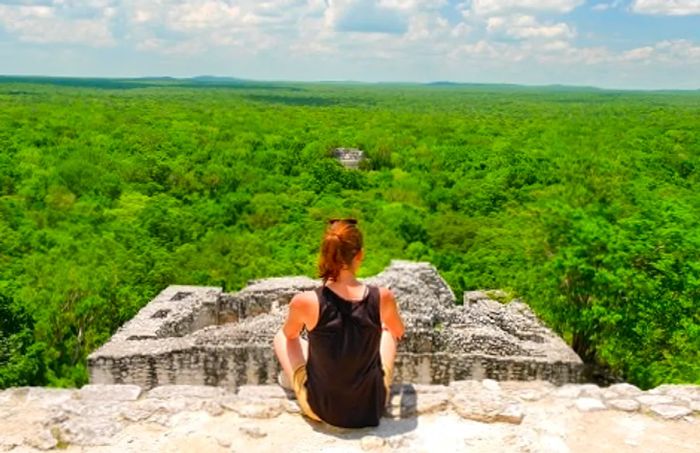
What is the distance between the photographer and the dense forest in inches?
468

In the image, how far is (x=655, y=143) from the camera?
1825 inches

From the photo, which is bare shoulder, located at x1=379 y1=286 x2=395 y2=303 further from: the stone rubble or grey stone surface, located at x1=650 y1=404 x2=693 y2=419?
grey stone surface, located at x1=650 y1=404 x2=693 y2=419

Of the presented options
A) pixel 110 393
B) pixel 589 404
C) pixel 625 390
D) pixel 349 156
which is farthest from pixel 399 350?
pixel 349 156

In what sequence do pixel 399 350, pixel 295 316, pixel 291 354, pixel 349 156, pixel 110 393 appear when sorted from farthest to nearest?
pixel 349 156
pixel 399 350
pixel 110 393
pixel 291 354
pixel 295 316

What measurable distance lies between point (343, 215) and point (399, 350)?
16996mm

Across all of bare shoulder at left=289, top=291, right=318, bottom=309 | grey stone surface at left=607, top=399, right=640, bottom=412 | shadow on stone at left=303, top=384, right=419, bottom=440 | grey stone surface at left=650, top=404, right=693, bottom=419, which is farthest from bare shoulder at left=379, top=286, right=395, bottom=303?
grey stone surface at left=650, top=404, right=693, bottom=419

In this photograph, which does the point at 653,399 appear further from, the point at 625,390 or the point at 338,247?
the point at 338,247

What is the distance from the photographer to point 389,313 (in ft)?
15.1

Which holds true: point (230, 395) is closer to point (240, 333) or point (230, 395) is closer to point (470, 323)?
point (240, 333)

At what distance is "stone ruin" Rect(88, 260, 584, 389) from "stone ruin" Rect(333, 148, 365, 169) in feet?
102

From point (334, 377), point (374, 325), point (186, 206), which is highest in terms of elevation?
point (374, 325)

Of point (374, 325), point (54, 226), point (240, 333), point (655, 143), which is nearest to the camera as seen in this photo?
point (374, 325)

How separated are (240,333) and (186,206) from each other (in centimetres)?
1932

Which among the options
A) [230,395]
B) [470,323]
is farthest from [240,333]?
[230,395]
